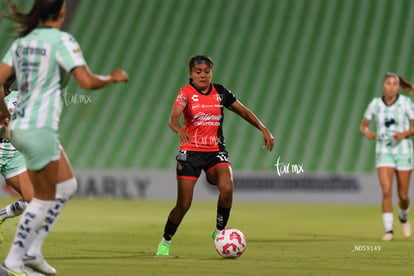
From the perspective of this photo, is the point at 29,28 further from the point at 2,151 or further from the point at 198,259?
the point at 2,151

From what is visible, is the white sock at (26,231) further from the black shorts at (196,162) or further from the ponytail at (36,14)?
the black shorts at (196,162)

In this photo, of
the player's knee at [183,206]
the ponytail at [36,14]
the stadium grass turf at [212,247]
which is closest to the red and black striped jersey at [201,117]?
the player's knee at [183,206]

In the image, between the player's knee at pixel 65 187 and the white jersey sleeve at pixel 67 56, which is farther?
the player's knee at pixel 65 187

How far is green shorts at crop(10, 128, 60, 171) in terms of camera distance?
6.76 meters

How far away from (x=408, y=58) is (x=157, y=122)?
7614 millimetres

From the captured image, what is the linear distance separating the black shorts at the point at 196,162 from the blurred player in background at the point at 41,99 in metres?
3.10

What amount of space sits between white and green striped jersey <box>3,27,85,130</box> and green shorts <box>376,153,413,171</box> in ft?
24.6

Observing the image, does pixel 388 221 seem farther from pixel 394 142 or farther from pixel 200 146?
pixel 200 146

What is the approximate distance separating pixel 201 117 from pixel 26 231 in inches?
141

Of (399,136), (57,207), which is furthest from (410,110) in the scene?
(57,207)

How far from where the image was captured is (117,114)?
27.2m

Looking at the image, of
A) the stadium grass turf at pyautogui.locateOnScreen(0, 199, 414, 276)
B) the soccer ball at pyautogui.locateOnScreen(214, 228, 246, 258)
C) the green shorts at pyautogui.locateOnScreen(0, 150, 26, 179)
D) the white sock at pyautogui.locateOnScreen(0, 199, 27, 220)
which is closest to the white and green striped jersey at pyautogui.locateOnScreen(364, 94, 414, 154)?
the stadium grass turf at pyautogui.locateOnScreen(0, 199, 414, 276)

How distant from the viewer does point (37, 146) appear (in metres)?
6.76

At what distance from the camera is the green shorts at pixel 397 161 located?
13.4 metres
